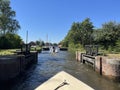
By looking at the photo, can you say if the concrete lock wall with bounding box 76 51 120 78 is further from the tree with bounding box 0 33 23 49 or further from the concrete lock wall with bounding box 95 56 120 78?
the tree with bounding box 0 33 23 49

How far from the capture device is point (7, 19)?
55.1 meters

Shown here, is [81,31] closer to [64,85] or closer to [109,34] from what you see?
[109,34]

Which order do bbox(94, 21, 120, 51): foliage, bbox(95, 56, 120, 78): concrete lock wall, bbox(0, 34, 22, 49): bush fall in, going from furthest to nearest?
bbox(0, 34, 22, 49): bush → bbox(94, 21, 120, 51): foliage → bbox(95, 56, 120, 78): concrete lock wall

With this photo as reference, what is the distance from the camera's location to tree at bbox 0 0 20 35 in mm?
54094

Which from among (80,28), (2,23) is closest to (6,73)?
(2,23)

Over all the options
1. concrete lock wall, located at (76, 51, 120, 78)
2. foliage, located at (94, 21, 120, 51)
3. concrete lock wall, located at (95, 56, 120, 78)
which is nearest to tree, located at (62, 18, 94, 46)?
foliage, located at (94, 21, 120, 51)

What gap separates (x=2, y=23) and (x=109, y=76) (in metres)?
41.9

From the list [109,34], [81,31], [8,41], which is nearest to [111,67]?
[109,34]

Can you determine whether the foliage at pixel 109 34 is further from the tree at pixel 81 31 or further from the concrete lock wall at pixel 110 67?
the tree at pixel 81 31

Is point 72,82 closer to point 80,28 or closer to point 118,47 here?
point 118,47

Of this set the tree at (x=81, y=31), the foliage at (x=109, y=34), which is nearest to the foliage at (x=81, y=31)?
the tree at (x=81, y=31)

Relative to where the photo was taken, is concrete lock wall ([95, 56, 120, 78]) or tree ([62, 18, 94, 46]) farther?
tree ([62, 18, 94, 46])

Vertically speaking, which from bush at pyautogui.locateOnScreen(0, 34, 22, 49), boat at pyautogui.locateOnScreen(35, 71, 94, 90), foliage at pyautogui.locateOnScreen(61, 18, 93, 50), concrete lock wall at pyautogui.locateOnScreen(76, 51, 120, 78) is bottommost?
concrete lock wall at pyautogui.locateOnScreen(76, 51, 120, 78)

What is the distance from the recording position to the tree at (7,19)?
177 ft
